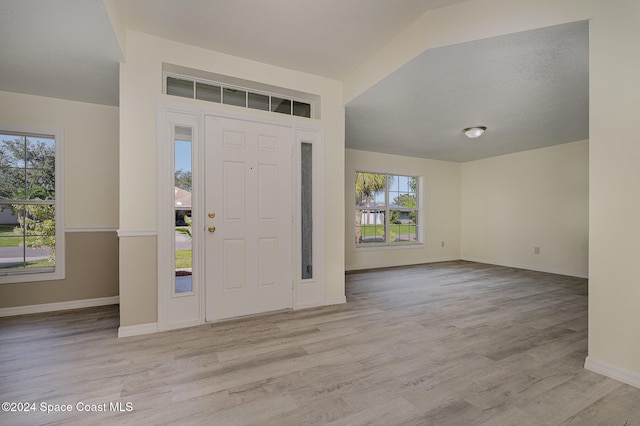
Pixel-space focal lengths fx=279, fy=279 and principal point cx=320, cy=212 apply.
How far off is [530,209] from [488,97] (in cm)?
372

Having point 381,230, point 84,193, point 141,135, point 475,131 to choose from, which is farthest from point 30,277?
point 475,131

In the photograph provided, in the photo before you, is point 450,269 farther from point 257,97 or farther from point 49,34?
point 49,34

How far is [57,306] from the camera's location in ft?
11.0

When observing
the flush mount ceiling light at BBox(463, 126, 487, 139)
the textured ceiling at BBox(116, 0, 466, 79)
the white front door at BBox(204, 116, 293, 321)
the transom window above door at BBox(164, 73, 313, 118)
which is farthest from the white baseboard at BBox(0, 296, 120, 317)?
the flush mount ceiling light at BBox(463, 126, 487, 139)

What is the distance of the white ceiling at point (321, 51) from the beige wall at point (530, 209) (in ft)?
6.21

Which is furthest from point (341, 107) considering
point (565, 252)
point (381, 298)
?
point (565, 252)

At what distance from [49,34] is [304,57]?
6.95ft

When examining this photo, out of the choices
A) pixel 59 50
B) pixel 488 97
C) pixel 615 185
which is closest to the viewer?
pixel 615 185

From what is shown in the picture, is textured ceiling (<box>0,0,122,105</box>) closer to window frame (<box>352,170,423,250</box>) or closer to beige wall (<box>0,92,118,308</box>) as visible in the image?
beige wall (<box>0,92,118,308</box>)

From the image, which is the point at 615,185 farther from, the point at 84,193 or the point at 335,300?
the point at 84,193

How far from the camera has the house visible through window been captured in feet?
20.1

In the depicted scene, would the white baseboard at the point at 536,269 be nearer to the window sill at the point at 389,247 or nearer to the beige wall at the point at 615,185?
the window sill at the point at 389,247

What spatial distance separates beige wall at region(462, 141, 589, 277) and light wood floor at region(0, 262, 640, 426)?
8.35 ft

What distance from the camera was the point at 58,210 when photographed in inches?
134
